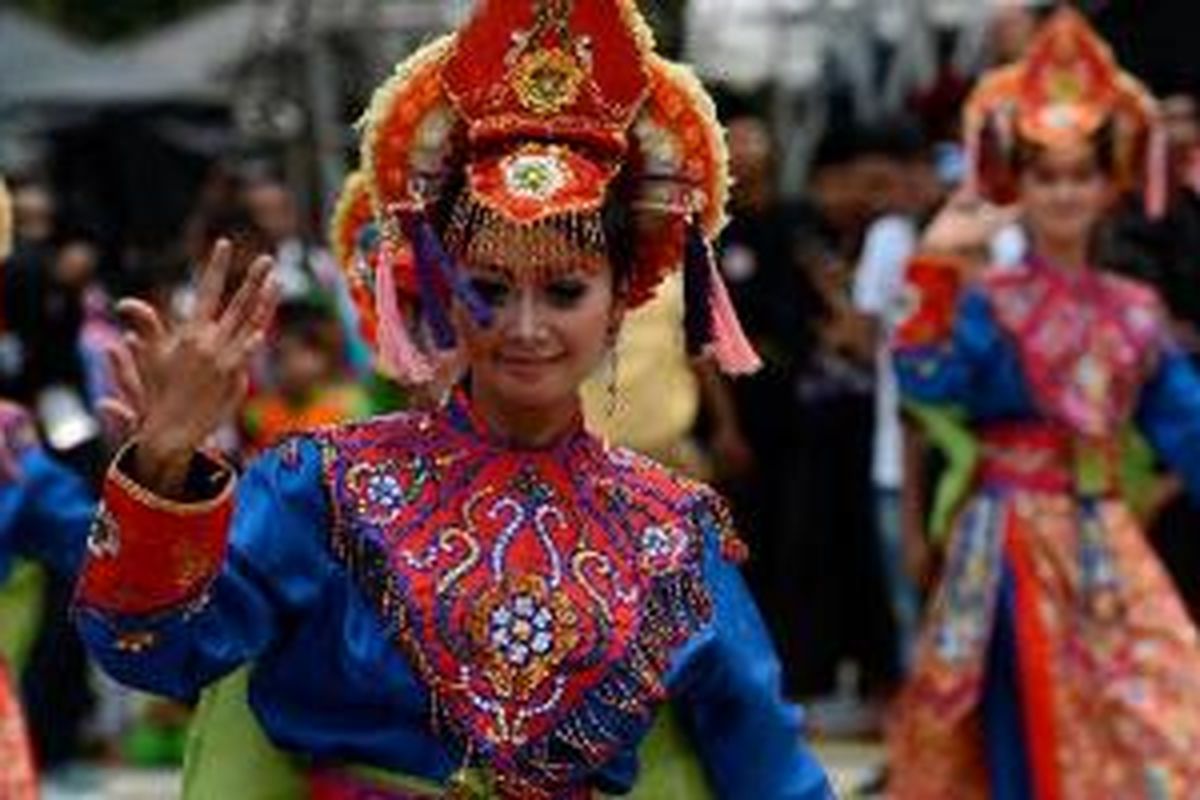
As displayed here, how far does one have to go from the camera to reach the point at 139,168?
21.1 meters

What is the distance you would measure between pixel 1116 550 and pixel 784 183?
574 cm

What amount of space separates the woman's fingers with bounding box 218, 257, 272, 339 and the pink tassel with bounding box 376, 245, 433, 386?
0.51 m

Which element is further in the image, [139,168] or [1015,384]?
[139,168]

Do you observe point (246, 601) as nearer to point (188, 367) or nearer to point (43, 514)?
point (188, 367)

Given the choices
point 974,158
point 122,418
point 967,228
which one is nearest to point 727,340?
point 122,418

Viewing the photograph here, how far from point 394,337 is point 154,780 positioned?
6.24 metres

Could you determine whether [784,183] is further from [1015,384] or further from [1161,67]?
[1015,384]

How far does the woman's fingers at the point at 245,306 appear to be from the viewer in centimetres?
418

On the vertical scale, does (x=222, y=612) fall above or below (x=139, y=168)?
above

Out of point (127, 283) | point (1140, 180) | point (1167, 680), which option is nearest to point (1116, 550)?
point (1167, 680)

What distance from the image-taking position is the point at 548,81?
4742mm

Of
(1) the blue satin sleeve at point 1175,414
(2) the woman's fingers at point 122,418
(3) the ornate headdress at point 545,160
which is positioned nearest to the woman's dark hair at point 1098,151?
(1) the blue satin sleeve at point 1175,414

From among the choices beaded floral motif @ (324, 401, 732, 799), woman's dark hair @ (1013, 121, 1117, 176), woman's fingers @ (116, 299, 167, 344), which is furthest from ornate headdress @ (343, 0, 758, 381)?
woman's dark hair @ (1013, 121, 1117, 176)

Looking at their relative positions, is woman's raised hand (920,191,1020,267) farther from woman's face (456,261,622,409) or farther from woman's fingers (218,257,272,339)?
woman's fingers (218,257,272,339)
